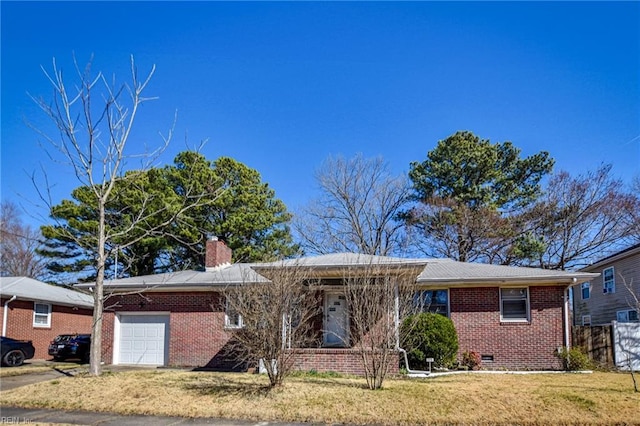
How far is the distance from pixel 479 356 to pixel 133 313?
1257cm

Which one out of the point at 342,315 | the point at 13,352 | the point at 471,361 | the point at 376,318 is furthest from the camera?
the point at 13,352

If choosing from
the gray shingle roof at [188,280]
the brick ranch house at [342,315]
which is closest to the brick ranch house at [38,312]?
the gray shingle roof at [188,280]

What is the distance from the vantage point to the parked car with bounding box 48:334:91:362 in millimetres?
20812

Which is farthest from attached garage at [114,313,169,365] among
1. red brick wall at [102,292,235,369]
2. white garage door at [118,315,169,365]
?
red brick wall at [102,292,235,369]

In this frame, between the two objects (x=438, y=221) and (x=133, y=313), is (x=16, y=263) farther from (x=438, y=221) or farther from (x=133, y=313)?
(x=438, y=221)

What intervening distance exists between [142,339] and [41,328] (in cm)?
837

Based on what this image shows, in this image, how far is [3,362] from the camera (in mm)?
19016

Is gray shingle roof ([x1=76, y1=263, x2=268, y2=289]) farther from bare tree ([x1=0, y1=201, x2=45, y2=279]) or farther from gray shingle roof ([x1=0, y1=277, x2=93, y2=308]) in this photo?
bare tree ([x1=0, y1=201, x2=45, y2=279])

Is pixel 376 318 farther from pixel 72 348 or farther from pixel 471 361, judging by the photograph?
pixel 72 348

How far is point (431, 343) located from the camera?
15.2m

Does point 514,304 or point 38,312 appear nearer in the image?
point 514,304

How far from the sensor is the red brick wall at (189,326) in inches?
704

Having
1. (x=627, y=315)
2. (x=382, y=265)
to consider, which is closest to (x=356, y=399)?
(x=382, y=265)

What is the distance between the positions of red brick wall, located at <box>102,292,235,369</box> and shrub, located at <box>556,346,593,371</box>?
10.9 metres
